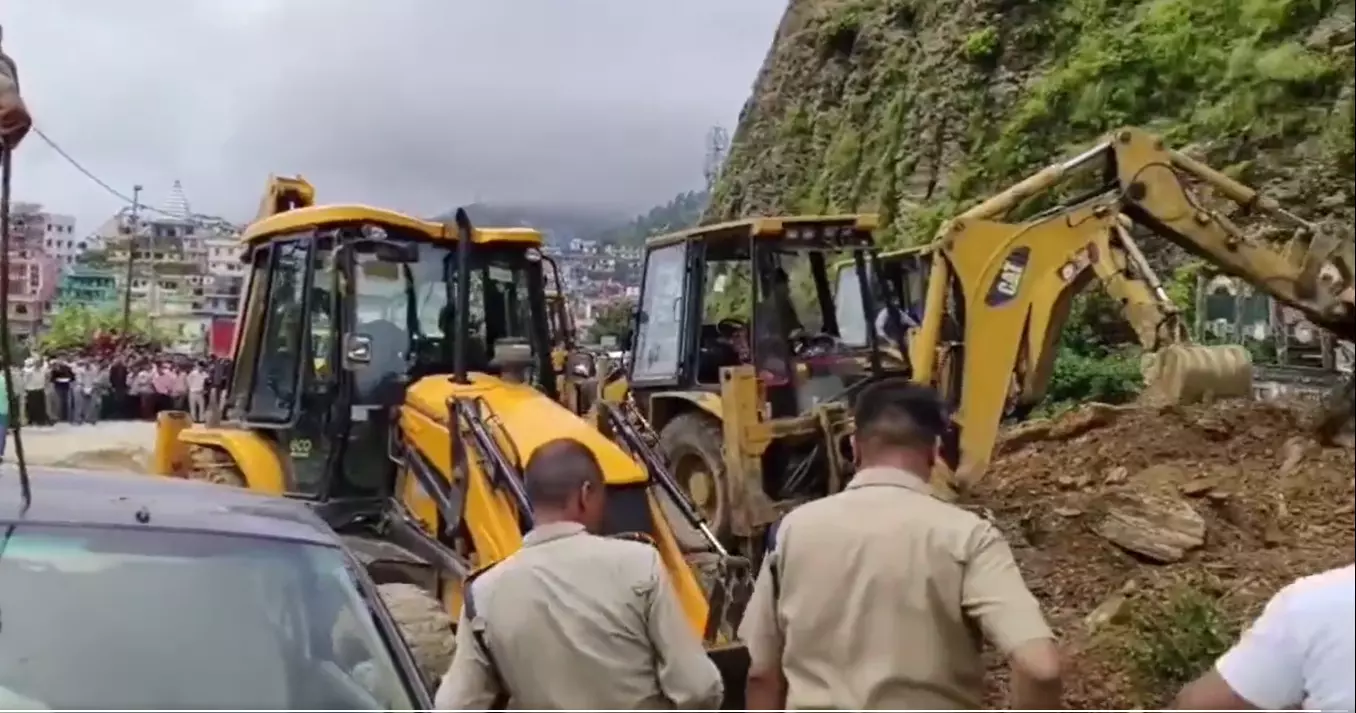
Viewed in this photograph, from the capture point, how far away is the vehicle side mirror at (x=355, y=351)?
8672 millimetres

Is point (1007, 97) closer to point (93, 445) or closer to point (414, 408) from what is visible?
point (93, 445)

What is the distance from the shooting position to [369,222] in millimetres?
8734

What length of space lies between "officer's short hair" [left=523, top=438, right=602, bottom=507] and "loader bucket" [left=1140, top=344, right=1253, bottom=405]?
27.2 ft

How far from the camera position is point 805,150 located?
35219 millimetres

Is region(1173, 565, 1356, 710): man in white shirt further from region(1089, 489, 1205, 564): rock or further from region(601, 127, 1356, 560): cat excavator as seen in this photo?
region(1089, 489, 1205, 564): rock

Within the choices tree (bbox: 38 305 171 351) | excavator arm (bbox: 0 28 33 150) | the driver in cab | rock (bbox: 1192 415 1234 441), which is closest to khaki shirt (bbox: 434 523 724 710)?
excavator arm (bbox: 0 28 33 150)

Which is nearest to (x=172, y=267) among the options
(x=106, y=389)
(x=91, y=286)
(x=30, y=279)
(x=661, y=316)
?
(x=91, y=286)

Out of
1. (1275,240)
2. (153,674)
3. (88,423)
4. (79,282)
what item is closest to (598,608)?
(153,674)

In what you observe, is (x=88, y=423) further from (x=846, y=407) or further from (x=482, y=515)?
(x=482, y=515)

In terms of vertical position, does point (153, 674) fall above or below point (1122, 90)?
below

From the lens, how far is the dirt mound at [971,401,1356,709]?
25.7 ft

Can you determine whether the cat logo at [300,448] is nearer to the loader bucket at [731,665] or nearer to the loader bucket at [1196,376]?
the loader bucket at [731,665]

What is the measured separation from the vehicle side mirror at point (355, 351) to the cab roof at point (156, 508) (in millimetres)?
3167

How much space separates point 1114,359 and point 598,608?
1731 cm
